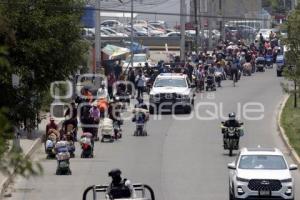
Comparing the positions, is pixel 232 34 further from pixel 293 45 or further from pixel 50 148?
pixel 50 148

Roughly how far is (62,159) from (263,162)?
6737mm

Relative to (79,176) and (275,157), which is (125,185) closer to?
(275,157)

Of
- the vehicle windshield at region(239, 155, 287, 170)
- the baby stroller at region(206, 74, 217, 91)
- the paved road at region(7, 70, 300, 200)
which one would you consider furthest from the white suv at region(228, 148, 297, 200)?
the baby stroller at region(206, 74, 217, 91)

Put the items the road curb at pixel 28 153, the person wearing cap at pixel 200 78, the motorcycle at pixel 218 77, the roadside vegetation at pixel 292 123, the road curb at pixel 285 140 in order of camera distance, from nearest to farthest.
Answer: the road curb at pixel 28 153, the road curb at pixel 285 140, the roadside vegetation at pixel 292 123, the person wearing cap at pixel 200 78, the motorcycle at pixel 218 77

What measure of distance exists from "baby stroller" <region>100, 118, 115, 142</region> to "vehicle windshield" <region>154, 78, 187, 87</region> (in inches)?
446

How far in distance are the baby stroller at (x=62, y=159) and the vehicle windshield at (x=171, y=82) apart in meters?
19.8

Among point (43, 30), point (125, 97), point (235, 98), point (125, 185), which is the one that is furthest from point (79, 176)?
point (235, 98)

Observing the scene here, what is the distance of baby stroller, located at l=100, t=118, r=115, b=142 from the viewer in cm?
3831

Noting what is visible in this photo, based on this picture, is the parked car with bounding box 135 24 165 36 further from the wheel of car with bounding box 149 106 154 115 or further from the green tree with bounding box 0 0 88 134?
the green tree with bounding box 0 0 88 134

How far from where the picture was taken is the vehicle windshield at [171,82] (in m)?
50.0

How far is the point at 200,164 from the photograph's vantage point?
108ft

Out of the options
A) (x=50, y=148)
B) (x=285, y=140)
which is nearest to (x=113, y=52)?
(x=285, y=140)

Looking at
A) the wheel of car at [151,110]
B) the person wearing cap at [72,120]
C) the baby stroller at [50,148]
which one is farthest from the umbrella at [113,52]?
the baby stroller at [50,148]

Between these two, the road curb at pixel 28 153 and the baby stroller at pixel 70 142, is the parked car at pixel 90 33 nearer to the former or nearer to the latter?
the road curb at pixel 28 153
